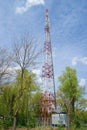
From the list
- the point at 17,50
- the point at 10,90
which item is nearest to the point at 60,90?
the point at 10,90

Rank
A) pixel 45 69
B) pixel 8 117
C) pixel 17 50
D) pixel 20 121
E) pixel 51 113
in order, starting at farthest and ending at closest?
pixel 51 113 → pixel 20 121 → pixel 45 69 → pixel 8 117 → pixel 17 50

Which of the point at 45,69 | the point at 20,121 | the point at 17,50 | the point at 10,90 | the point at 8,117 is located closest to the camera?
the point at 17,50

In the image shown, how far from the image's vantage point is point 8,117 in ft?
117

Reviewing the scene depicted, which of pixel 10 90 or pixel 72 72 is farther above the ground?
pixel 72 72

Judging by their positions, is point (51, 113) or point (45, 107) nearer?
point (45, 107)

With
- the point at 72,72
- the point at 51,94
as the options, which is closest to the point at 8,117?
the point at 51,94

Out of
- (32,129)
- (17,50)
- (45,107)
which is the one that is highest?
(17,50)

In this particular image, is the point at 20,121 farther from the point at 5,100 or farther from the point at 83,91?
the point at 83,91

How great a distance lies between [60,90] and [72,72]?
3.35m

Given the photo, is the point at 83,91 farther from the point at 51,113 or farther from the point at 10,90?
the point at 10,90

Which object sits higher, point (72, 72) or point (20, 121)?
point (72, 72)

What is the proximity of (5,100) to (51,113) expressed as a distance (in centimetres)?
1130

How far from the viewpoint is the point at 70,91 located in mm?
41531

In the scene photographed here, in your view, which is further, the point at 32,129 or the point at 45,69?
the point at 45,69
